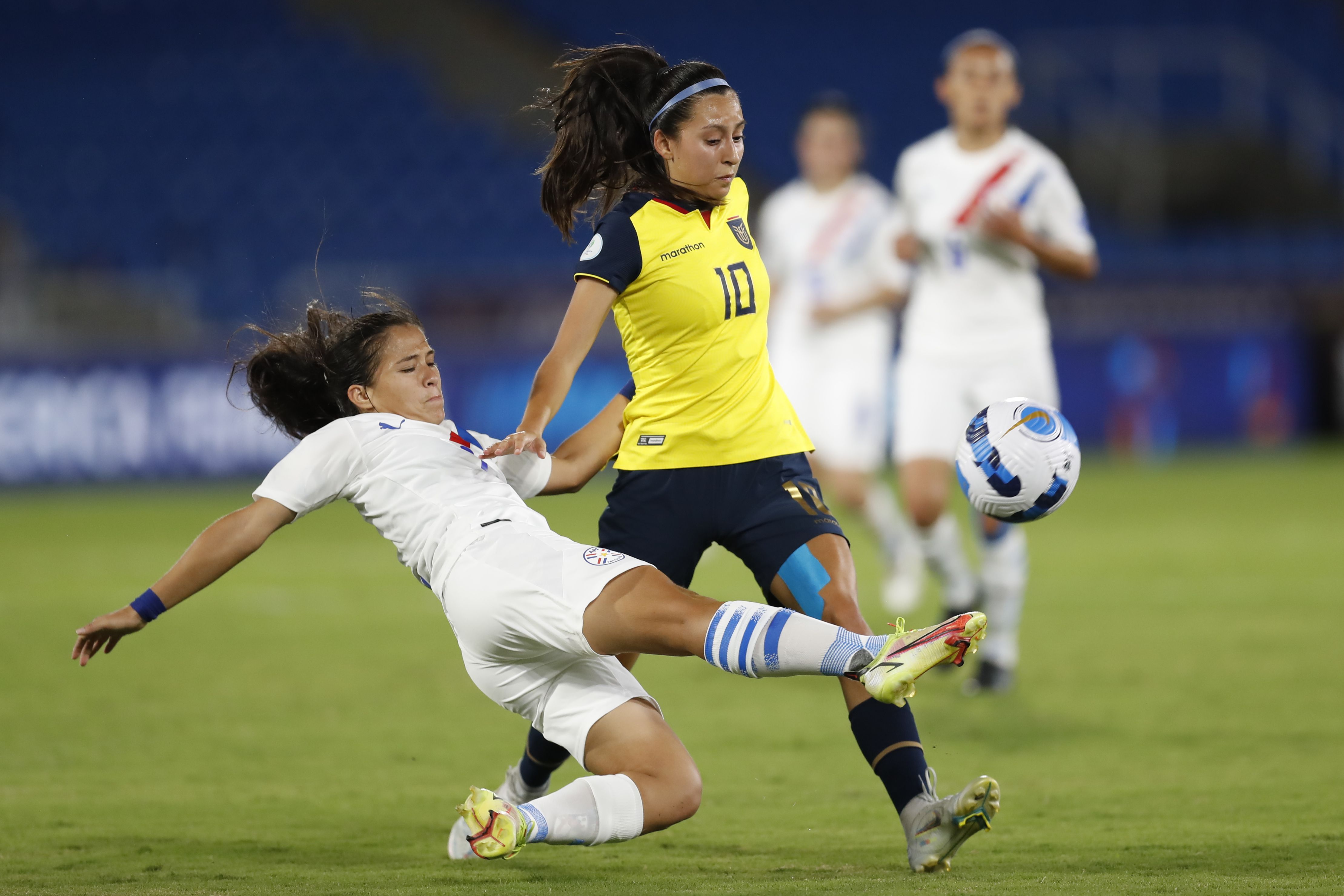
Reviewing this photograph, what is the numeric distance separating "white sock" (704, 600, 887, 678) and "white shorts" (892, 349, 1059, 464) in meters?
3.27

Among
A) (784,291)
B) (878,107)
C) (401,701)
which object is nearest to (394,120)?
(878,107)

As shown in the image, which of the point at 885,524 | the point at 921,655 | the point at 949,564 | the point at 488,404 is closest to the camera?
the point at 921,655

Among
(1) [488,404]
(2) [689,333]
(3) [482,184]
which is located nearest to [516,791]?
(2) [689,333]

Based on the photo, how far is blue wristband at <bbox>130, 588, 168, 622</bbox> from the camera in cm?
384

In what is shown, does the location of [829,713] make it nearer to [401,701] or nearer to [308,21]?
[401,701]

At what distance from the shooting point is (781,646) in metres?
3.58

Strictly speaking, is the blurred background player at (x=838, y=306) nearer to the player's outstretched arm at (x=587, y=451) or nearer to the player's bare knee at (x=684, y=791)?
the player's outstretched arm at (x=587, y=451)

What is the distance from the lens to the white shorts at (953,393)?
268 inches

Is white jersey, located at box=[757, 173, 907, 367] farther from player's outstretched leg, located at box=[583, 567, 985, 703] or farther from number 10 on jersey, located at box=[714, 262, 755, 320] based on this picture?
player's outstretched leg, located at box=[583, 567, 985, 703]

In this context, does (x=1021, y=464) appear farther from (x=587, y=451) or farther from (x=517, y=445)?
(x=517, y=445)

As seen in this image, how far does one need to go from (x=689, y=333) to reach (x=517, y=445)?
2.18 ft

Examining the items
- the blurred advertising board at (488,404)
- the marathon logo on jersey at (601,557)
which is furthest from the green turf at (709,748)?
the blurred advertising board at (488,404)

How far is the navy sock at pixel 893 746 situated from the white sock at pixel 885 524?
520 cm

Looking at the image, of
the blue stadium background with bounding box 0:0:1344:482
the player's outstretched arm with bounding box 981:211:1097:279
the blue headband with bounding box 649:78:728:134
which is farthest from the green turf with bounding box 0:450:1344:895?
the blue stadium background with bounding box 0:0:1344:482
